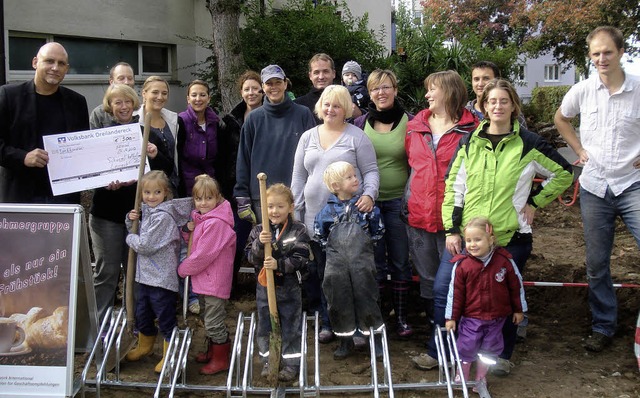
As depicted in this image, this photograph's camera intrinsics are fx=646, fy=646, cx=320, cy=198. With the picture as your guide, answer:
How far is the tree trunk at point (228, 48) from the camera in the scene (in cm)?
964

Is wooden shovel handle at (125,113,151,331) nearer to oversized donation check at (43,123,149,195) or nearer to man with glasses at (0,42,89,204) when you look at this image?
oversized donation check at (43,123,149,195)

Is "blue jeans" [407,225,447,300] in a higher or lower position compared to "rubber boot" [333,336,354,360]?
higher

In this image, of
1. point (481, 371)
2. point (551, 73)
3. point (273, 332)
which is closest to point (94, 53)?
point (273, 332)

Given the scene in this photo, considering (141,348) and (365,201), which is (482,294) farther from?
(141,348)

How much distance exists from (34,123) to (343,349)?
2.65 meters

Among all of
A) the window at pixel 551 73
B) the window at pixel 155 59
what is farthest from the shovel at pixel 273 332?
the window at pixel 551 73

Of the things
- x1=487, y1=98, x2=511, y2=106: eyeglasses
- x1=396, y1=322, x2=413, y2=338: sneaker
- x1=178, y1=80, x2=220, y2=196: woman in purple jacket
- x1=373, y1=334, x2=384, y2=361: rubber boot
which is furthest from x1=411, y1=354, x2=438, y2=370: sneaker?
x1=178, y1=80, x2=220, y2=196: woman in purple jacket

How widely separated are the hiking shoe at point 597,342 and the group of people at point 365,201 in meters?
0.01

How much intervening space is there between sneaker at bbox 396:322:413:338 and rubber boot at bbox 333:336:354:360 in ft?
1.68

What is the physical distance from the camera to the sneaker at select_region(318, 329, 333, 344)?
486 centimetres

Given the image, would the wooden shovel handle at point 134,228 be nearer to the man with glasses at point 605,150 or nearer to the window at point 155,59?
the man with glasses at point 605,150

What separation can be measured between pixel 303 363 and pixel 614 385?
2.05 metres

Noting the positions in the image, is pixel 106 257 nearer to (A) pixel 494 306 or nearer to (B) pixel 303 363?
(B) pixel 303 363

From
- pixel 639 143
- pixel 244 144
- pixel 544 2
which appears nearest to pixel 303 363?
pixel 244 144
